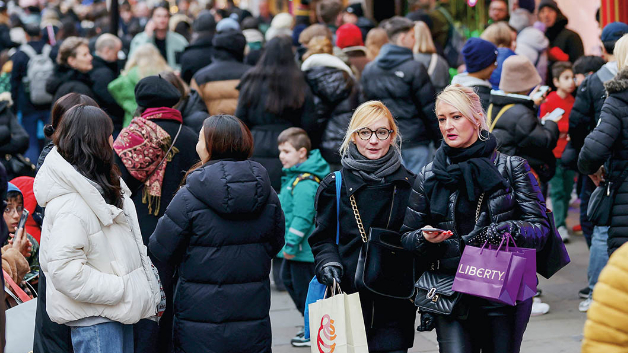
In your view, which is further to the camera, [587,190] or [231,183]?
[587,190]

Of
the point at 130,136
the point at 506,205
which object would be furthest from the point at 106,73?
the point at 506,205

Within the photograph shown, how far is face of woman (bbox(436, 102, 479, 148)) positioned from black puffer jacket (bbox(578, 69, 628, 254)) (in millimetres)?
1750

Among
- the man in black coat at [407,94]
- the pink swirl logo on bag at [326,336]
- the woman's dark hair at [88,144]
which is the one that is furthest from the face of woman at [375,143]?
the man in black coat at [407,94]

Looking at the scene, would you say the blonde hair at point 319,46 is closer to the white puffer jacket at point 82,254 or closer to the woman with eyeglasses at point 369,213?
the woman with eyeglasses at point 369,213

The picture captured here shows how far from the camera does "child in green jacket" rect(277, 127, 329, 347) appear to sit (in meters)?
6.39

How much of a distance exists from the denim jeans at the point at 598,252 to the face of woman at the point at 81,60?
538cm

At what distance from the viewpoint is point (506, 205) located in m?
4.33

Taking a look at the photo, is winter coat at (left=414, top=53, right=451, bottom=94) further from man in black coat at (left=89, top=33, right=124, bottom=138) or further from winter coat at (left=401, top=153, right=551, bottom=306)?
winter coat at (left=401, top=153, right=551, bottom=306)

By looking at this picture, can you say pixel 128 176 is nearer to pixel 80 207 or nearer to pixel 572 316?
pixel 80 207

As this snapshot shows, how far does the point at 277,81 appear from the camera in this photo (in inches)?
309

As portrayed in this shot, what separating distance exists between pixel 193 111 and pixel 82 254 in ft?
11.6

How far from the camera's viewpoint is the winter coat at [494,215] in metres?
4.32

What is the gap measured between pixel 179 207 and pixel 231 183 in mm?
296

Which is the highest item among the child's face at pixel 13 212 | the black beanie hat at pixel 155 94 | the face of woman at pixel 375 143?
the black beanie hat at pixel 155 94
